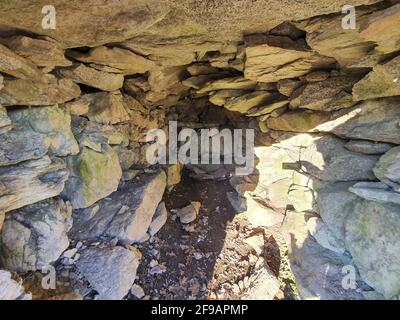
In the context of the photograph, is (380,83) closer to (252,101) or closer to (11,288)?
(252,101)

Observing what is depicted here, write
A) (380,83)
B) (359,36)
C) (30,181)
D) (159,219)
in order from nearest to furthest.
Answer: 1. (359,36)
2. (30,181)
3. (380,83)
4. (159,219)

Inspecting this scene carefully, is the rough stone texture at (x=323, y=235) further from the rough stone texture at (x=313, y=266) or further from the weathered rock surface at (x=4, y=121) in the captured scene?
the weathered rock surface at (x=4, y=121)

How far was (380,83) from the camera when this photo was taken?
14.7 feet

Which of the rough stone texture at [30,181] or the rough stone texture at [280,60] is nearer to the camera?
the rough stone texture at [30,181]

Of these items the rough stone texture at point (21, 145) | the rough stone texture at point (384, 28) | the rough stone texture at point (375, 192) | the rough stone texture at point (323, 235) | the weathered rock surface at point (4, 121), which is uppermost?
the rough stone texture at point (384, 28)

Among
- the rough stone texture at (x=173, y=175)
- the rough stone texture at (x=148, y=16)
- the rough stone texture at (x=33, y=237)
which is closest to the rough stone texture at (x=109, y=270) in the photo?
the rough stone texture at (x=33, y=237)

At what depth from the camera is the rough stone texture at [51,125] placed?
4.42 metres

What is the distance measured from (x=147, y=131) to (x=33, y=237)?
4.18 m

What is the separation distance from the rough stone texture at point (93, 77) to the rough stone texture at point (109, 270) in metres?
3.33

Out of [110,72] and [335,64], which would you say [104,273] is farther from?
[335,64]

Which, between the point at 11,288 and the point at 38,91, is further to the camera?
the point at 38,91

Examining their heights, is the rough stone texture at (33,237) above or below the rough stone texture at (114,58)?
below

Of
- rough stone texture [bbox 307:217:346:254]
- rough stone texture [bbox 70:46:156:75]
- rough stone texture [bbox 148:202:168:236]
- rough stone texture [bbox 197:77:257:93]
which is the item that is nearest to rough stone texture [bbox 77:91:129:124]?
rough stone texture [bbox 70:46:156:75]

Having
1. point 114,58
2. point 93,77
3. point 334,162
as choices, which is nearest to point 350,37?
point 334,162
